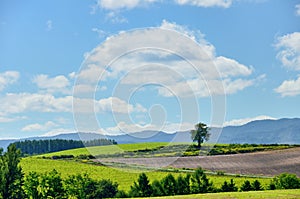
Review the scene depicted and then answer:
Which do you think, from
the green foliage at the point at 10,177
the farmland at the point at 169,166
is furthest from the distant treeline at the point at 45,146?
the green foliage at the point at 10,177

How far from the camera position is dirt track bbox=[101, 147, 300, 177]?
2982 inches

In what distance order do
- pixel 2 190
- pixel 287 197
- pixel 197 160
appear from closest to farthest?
pixel 287 197
pixel 2 190
pixel 197 160

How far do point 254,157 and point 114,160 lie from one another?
47074 millimetres

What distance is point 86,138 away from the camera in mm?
29359

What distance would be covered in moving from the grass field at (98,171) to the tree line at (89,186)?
575 cm

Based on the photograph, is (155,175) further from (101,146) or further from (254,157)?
(101,146)

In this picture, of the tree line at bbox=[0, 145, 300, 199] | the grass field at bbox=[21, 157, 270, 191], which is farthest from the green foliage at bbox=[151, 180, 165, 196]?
the grass field at bbox=[21, 157, 270, 191]

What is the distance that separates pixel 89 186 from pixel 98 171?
22480mm

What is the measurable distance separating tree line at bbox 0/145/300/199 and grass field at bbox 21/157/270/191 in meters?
5.75

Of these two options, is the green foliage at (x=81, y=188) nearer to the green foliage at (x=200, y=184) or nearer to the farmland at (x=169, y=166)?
the farmland at (x=169, y=166)

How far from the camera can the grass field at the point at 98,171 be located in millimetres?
68688

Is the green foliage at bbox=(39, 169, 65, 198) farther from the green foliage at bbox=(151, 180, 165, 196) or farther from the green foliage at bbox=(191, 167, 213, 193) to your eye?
the green foliage at bbox=(191, 167, 213, 193)

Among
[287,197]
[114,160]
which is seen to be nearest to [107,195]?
[114,160]

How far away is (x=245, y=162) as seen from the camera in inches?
3366
